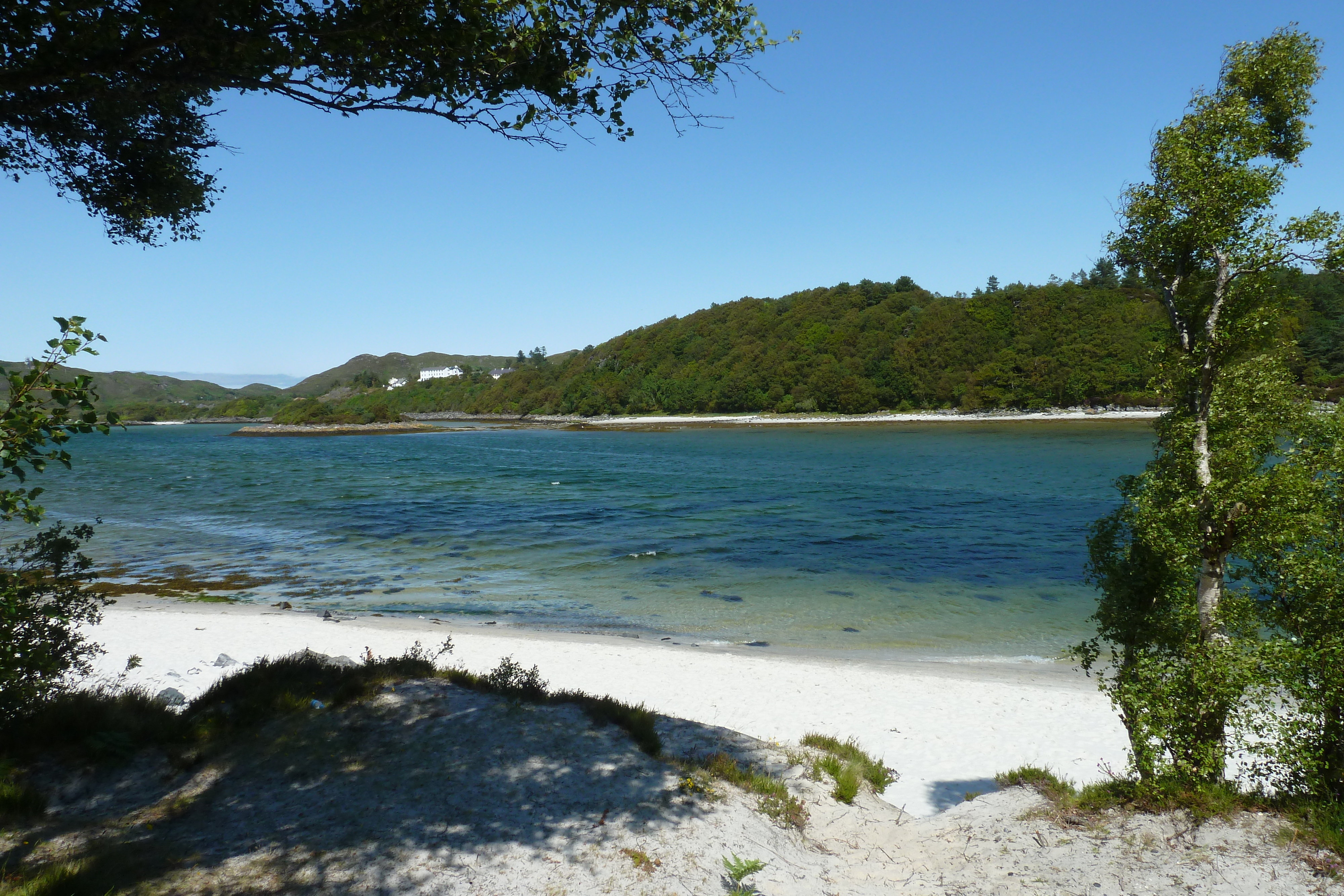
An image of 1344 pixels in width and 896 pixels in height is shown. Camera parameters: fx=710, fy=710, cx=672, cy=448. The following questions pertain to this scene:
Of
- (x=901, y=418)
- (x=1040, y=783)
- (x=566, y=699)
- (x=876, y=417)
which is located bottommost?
(x=1040, y=783)

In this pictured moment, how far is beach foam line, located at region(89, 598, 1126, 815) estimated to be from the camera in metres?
8.59

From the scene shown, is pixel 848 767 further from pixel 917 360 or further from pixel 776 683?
pixel 917 360

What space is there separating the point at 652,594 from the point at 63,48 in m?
16.0

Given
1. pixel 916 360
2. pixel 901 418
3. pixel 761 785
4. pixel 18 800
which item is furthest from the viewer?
pixel 916 360

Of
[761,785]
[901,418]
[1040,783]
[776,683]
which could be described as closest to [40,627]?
[761,785]

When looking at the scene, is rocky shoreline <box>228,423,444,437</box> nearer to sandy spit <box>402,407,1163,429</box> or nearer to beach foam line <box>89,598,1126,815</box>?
sandy spit <box>402,407,1163,429</box>

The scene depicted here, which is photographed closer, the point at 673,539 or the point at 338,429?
the point at 673,539

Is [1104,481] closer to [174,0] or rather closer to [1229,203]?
[1229,203]

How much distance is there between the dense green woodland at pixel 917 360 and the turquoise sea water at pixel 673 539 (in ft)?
232

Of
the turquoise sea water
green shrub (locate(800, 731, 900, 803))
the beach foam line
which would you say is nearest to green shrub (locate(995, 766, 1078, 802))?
the beach foam line

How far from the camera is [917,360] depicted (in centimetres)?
15150

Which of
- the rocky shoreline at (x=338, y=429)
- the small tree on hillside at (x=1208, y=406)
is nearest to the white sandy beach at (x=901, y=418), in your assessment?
the rocky shoreline at (x=338, y=429)

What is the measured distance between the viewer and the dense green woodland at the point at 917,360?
125812mm

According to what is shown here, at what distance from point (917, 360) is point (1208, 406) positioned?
154212 millimetres
